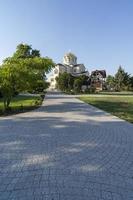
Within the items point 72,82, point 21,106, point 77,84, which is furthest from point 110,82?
point 21,106

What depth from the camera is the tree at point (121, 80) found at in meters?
80.1

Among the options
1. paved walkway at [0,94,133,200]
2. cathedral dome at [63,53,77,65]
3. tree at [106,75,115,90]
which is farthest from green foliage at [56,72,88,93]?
paved walkway at [0,94,133,200]

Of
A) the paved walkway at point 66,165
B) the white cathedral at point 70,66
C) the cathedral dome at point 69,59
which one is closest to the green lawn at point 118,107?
the paved walkway at point 66,165

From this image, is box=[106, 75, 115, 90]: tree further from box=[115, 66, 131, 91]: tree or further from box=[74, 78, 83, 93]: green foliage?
box=[74, 78, 83, 93]: green foliage

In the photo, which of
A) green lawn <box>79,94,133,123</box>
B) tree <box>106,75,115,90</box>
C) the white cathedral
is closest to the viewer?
A: green lawn <box>79,94,133,123</box>

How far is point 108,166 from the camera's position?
19.4 feet

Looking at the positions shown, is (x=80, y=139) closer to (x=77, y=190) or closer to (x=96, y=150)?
(x=96, y=150)

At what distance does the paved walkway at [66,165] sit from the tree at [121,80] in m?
72.1

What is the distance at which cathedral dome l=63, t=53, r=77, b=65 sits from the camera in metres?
107

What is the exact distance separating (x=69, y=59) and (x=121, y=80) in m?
32.4

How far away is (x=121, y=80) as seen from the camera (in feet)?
264

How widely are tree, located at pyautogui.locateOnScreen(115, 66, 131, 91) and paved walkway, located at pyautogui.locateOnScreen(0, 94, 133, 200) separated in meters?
72.1

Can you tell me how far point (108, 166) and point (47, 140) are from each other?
3049 millimetres

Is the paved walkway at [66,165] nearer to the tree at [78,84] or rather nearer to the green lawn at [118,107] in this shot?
the green lawn at [118,107]
